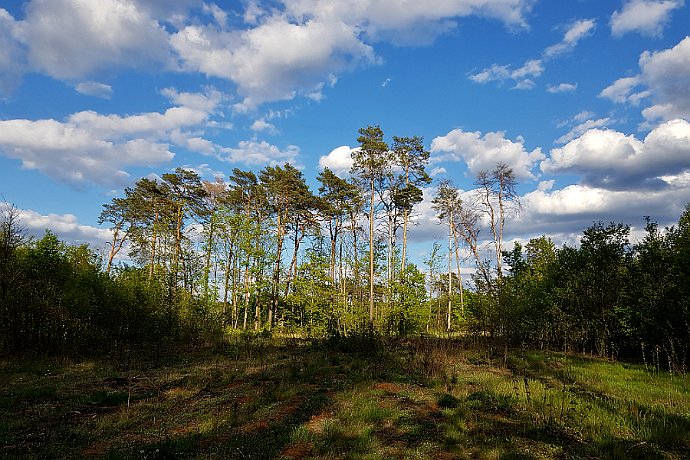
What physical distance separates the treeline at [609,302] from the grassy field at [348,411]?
2474mm

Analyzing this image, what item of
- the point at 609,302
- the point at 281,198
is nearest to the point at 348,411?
the point at 609,302

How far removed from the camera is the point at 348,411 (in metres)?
7.65

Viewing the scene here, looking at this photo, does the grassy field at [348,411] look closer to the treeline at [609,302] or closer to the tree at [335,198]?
the treeline at [609,302]

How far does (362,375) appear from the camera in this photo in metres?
11.4

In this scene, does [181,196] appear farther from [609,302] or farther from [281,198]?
[609,302]

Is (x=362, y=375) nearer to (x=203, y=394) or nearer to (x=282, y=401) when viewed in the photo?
(x=282, y=401)

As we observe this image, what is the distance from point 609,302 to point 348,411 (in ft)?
50.3

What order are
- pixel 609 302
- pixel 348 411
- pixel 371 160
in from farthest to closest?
1. pixel 371 160
2. pixel 609 302
3. pixel 348 411

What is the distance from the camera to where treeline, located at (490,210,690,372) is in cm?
1420

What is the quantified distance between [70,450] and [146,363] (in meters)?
10.5

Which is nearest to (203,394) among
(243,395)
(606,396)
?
(243,395)

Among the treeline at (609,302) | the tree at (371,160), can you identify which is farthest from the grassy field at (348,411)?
the tree at (371,160)

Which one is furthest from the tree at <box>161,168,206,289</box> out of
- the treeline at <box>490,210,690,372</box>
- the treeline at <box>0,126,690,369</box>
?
the treeline at <box>490,210,690,372</box>

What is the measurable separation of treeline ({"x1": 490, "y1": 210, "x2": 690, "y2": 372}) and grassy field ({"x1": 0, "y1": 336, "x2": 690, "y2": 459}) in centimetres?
247
